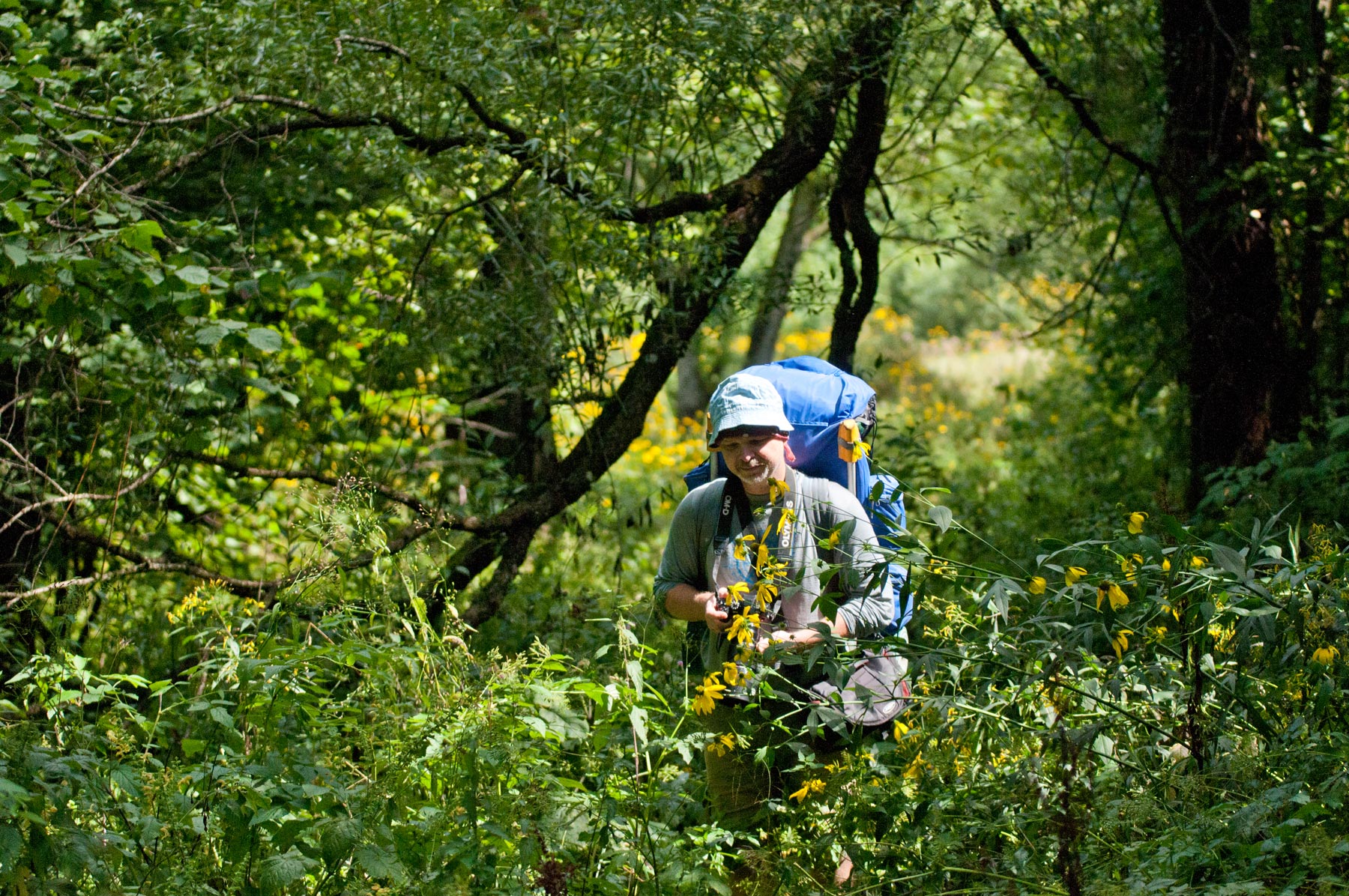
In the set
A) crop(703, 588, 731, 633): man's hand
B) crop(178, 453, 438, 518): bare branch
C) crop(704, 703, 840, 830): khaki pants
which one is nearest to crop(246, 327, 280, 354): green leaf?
crop(178, 453, 438, 518): bare branch

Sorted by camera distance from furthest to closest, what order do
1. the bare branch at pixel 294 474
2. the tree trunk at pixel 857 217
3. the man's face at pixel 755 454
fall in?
the tree trunk at pixel 857 217, the bare branch at pixel 294 474, the man's face at pixel 755 454

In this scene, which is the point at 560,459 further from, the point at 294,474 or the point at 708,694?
the point at 708,694

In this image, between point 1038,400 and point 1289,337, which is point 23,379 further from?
point 1038,400

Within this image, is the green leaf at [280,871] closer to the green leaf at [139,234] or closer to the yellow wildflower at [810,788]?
the yellow wildflower at [810,788]

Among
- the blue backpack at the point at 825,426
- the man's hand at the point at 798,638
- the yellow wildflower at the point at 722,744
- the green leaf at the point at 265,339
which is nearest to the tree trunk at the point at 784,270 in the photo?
the blue backpack at the point at 825,426

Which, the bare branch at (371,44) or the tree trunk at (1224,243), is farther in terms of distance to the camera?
the tree trunk at (1224,243)

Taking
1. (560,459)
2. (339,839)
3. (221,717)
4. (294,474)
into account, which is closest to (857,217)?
(560,459)

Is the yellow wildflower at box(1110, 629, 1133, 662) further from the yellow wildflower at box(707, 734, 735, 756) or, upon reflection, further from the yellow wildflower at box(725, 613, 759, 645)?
the yellow wildflower at box(707, 734, 735, 756)

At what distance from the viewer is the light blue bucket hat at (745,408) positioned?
3203 millimetres

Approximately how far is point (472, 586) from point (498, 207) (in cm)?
192

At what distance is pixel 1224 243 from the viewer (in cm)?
631

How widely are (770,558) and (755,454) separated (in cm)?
52

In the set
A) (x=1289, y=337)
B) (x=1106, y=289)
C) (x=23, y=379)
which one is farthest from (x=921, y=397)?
(x=23, y=379)

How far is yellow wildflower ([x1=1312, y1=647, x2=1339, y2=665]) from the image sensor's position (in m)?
2.28
